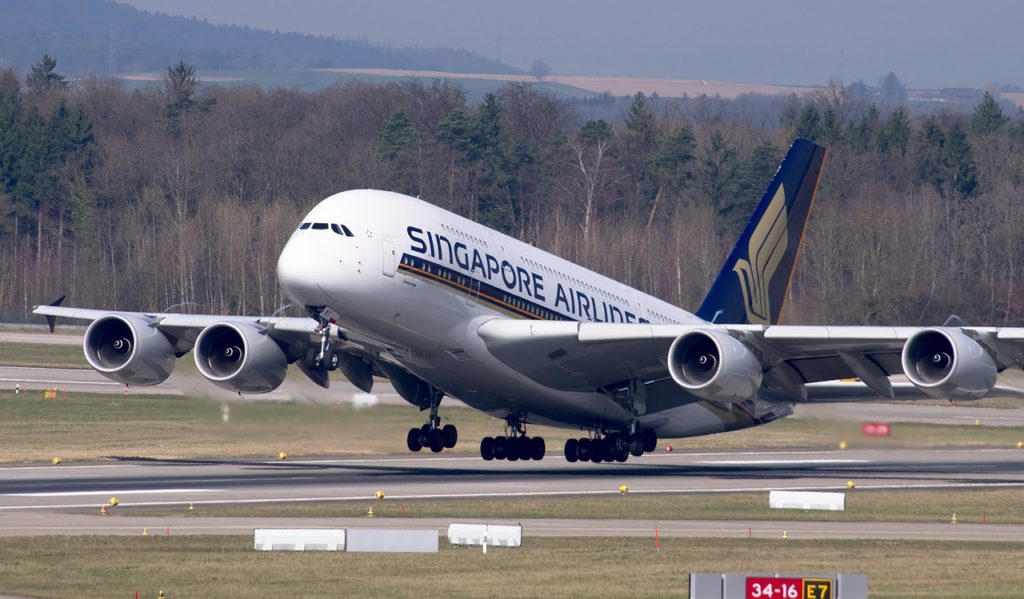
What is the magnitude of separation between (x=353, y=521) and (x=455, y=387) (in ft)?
31.6

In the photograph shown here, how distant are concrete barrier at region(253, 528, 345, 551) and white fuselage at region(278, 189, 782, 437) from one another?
940cm

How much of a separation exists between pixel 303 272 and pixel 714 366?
10.2 metres

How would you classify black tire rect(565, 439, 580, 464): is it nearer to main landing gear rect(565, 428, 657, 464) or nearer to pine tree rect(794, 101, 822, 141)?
main landing gear rect(565, 428, 657, 464)

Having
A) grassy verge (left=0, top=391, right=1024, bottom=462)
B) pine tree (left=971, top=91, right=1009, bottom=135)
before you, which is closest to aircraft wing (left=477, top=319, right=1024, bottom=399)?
grassy verge (left=0, top=391, right=1024, bottom=462)

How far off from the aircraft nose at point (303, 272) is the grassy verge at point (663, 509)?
4670mm

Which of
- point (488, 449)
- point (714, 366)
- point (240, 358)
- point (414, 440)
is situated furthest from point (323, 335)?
point (714, 366)

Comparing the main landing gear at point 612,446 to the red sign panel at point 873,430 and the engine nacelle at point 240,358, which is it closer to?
the red sign panel at point 873,430

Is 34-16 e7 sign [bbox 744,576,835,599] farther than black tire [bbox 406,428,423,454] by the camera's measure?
No

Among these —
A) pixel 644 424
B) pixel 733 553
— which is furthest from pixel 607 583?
pixel 644 424

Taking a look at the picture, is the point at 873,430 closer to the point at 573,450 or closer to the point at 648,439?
the point at 648,439

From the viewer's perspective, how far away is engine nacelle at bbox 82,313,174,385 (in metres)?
41.8

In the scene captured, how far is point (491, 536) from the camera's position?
2736 centimetres

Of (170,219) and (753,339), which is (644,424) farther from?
(170,219)

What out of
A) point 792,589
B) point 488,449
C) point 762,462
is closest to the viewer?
point 792,589
